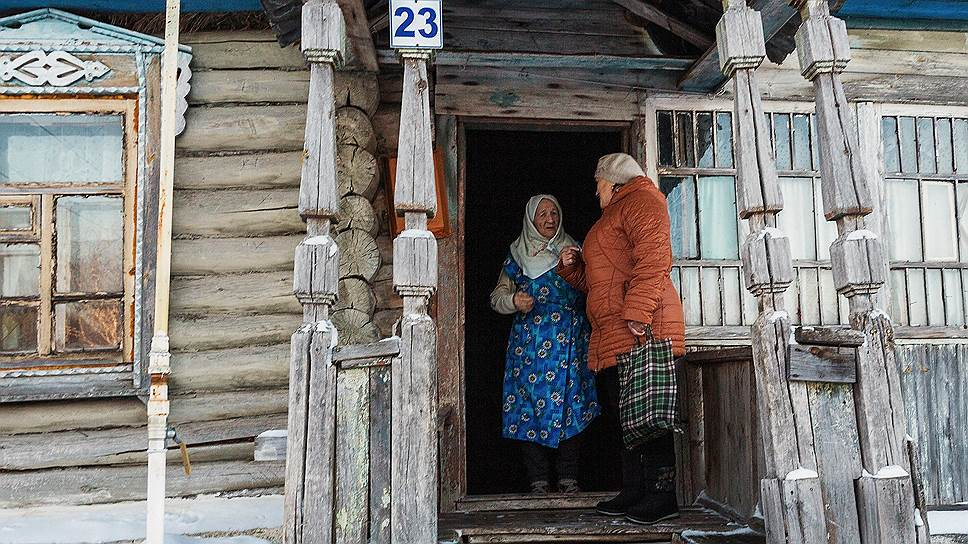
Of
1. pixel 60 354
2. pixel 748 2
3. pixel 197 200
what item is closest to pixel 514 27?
pixel 748 2

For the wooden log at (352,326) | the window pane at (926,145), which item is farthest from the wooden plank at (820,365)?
the window pane at (926,145)

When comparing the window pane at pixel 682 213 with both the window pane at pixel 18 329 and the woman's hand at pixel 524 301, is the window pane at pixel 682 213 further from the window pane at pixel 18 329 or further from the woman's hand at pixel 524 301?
the window pane at pixel 18 329

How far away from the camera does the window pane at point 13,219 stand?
4.82m

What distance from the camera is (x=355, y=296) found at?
4742 millimetres

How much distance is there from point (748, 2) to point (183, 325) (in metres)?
3.26

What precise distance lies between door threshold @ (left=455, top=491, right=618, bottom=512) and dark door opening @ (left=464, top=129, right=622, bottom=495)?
1.89 metres

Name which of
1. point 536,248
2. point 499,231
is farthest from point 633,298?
point 499,231

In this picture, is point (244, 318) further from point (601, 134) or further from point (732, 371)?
point (601, 134)

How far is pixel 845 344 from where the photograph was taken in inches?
142

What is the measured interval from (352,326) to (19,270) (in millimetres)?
1791

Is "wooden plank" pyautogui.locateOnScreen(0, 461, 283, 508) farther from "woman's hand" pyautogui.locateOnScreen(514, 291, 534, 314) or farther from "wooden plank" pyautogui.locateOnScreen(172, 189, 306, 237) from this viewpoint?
"woman's hand" pyautogui.locateOnScreen(514, 291, 534, 314)

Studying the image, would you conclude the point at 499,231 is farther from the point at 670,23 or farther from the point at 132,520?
the point at 132,520

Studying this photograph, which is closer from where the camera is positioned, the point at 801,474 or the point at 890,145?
the point at 801,474

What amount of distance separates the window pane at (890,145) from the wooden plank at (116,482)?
13.0 feet
